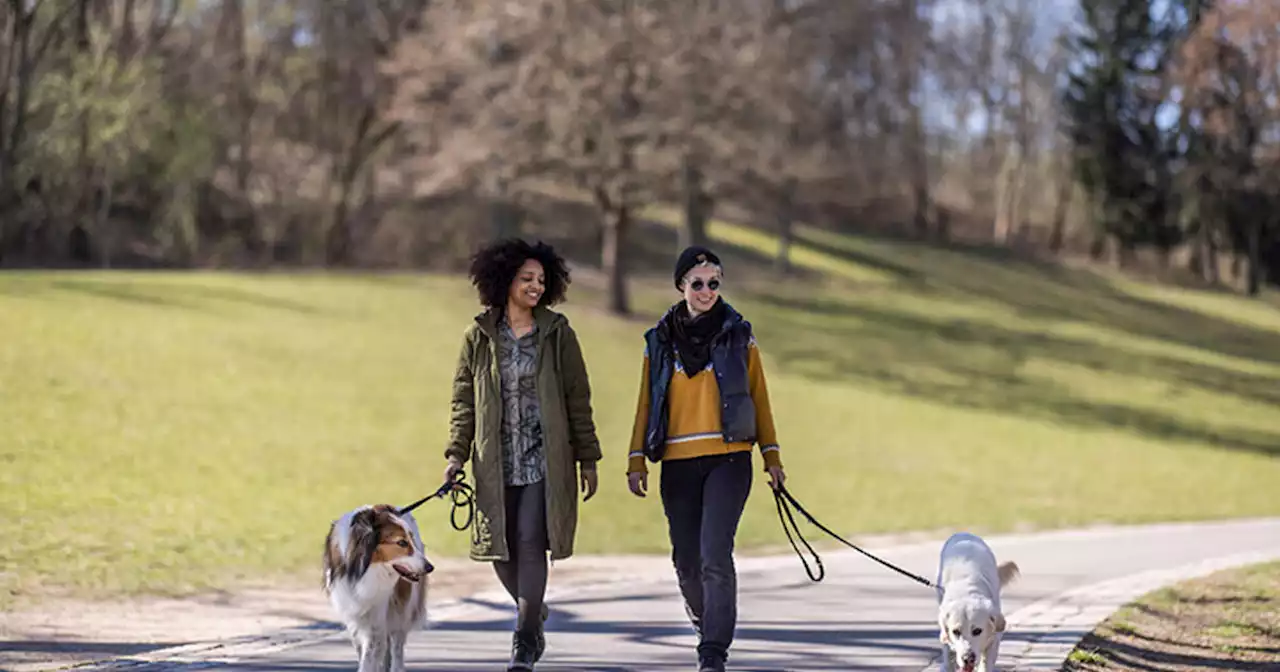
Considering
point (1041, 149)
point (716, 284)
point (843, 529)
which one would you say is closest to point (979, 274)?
point (1041, 149)

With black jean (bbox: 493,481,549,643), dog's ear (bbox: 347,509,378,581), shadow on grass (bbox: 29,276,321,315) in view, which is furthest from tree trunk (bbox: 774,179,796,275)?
dog's ear (bbox: 347,509,378,581)

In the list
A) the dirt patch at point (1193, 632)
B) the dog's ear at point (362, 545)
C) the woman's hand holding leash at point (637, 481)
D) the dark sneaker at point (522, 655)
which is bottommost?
the dirt patch at point (1193, 632)

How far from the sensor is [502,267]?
7.81 m

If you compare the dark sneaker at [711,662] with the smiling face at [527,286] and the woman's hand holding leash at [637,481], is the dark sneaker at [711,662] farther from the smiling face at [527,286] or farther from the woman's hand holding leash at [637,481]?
the smiling face at [527,286]

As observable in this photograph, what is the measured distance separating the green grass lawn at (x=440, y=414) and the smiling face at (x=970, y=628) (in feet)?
25.0

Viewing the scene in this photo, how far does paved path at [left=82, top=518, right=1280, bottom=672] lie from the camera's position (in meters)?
8.91

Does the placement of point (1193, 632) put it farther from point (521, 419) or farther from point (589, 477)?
point (521, 419)

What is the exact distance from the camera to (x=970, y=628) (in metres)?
7.05

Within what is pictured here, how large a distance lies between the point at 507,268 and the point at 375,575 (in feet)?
5.64

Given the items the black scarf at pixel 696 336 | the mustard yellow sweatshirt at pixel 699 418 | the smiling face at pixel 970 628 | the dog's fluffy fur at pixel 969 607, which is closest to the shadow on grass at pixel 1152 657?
the dog's fluffy fur at pixel 969 607

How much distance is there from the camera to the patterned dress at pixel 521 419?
763 cm

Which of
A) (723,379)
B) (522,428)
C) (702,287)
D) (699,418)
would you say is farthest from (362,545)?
(702,287)

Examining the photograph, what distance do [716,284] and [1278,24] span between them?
69.1ft

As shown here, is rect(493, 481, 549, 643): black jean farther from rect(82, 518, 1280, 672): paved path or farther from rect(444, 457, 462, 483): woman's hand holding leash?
rect(82, 518, 1280, 672): paved path
